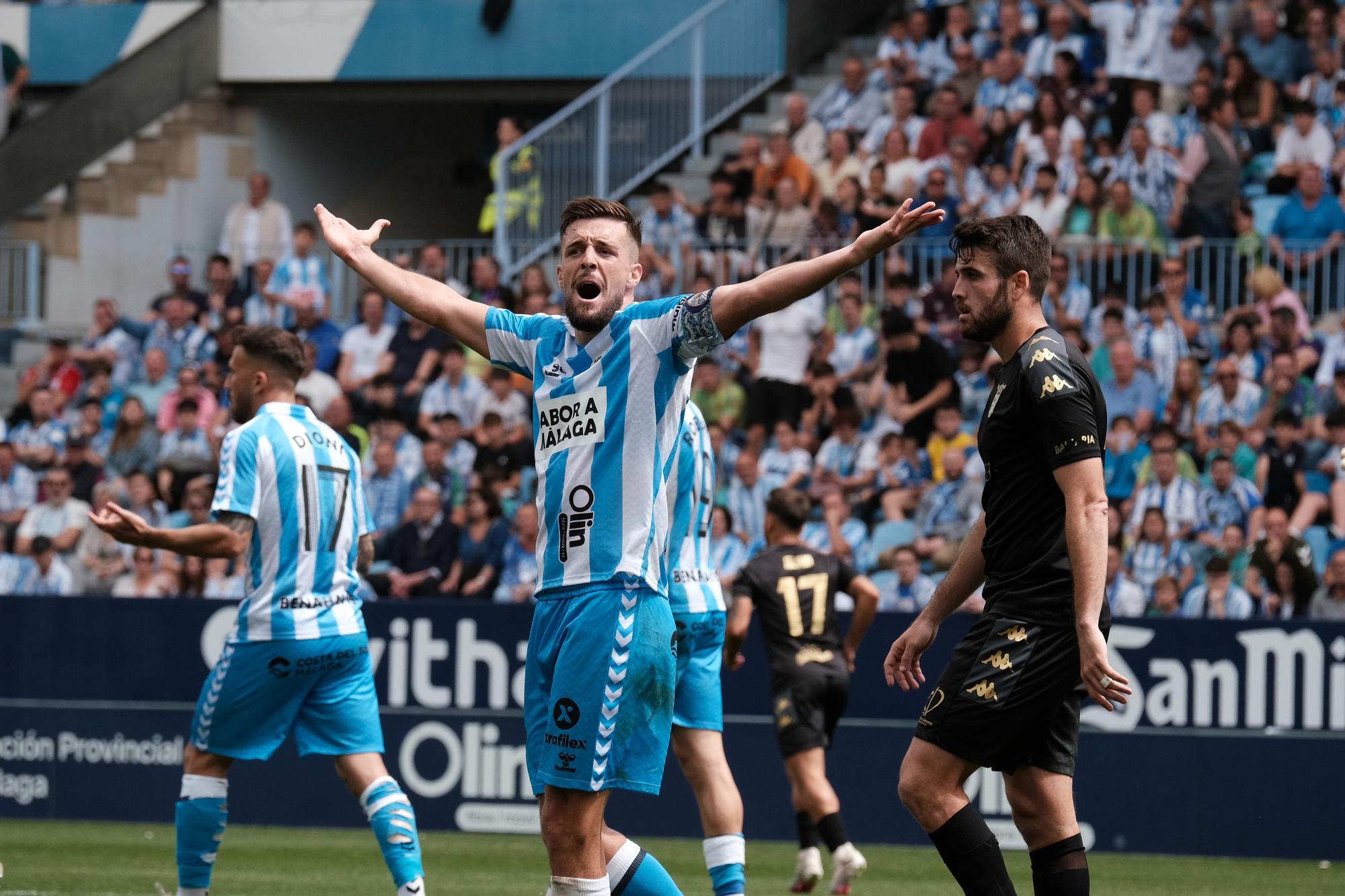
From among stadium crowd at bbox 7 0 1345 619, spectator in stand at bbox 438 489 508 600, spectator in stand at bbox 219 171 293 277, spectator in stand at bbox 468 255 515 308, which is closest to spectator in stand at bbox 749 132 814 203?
stadium crowd at bbox 7 0 1345 619

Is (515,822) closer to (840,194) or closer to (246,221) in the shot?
(840,194)

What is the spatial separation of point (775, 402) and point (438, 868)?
6.53m

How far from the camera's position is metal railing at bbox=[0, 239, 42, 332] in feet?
73.0

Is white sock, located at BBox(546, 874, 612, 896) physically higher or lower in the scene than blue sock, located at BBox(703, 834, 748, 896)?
higher

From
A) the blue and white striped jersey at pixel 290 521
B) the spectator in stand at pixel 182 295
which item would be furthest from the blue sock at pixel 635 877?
the spectator in stand at pixel 182 295

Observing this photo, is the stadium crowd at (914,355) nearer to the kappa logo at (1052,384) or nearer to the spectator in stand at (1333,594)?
the spectator in stand at (1333,594)

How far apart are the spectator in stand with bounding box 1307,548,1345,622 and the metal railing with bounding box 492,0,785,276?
927 centimetres

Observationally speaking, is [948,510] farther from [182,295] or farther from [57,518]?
[182,295]

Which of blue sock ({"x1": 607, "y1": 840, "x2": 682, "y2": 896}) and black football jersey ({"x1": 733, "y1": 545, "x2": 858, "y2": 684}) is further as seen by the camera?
black football jersey ({"x1": 733, "y1": 545, "x2": 858, "y2": 684})

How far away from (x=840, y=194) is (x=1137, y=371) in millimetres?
3610

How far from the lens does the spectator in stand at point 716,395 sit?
16725mm

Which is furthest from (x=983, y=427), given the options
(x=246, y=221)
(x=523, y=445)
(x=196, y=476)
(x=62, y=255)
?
(x=62, y=255)

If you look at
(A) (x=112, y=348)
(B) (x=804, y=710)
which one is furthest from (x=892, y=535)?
(A) (x=112, y=348)

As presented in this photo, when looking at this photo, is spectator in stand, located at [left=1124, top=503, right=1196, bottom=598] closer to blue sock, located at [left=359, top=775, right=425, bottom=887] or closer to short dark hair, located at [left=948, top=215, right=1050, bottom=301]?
blue sock, located at [left=359, top=775, right=425, bottom=887]
